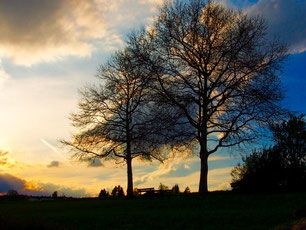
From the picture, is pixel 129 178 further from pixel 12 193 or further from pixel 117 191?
pixel 12 193

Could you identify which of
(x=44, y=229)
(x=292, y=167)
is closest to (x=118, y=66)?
(x=292, y=167)

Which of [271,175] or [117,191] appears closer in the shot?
[271,175]

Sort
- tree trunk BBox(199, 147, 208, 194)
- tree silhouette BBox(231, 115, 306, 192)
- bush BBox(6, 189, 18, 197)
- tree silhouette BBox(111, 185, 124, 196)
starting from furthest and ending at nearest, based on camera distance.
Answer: tree silhouette BBox(111, 185, 124, 196)
bush BBox(6, 189, 18, 197)
tree trunk BBox(199, 147, 208, 194)
tree silhouette BBox(231, 115, 306, 192)

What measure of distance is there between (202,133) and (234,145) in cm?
278

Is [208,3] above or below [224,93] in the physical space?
above

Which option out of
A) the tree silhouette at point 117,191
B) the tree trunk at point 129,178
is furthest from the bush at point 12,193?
the tree trunk at point 129,178

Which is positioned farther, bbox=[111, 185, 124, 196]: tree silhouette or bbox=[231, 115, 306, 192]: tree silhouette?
bbox=[111, 185, 124, 196]: tree silhouette

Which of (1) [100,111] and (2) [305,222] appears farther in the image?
(1) [100,111]

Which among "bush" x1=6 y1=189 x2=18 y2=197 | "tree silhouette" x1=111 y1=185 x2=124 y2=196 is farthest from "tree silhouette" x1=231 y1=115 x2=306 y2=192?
"bush" x1=6 y1=189 x2=18 y2=197

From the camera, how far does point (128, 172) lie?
29922mm

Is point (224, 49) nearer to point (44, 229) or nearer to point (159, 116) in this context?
point (159, 116)

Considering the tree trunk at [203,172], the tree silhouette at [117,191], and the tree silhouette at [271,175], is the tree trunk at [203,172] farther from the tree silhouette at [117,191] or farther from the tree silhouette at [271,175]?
the tree silhouette at [117,191]

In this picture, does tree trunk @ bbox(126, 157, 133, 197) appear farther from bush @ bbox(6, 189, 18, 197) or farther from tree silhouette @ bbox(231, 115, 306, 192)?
bush @ bbox(6, 189, 18, 197)

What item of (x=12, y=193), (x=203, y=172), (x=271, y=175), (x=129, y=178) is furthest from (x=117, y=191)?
(x=271, y=175)
